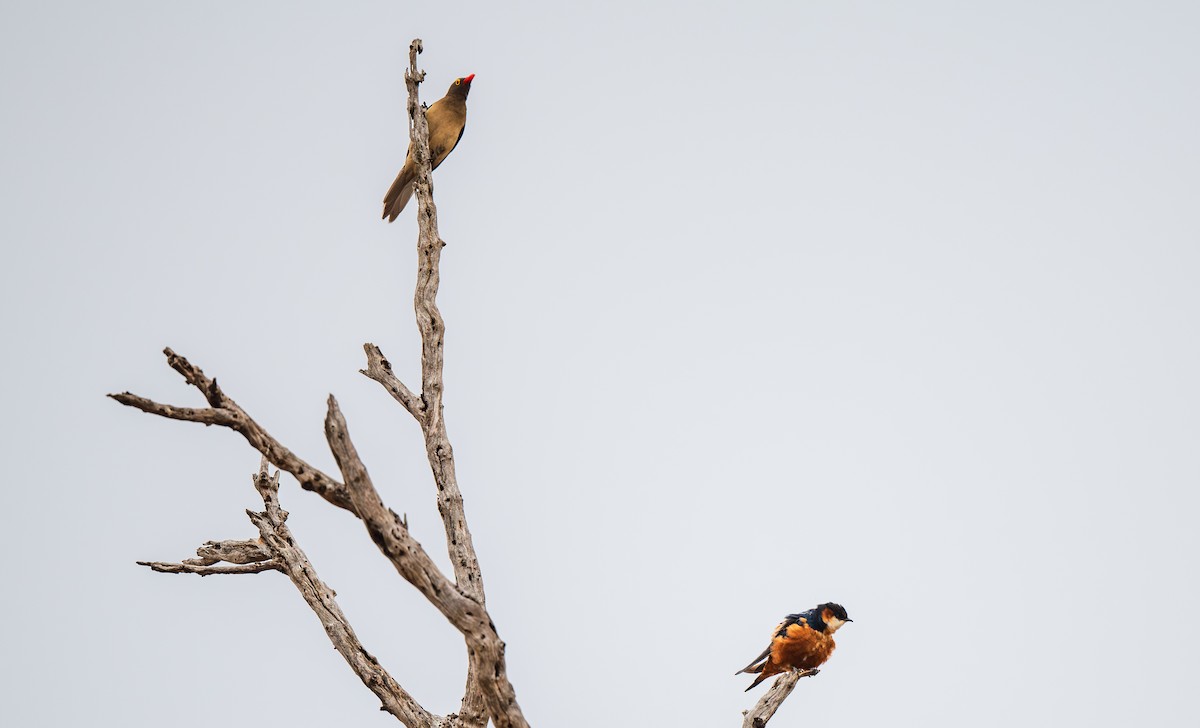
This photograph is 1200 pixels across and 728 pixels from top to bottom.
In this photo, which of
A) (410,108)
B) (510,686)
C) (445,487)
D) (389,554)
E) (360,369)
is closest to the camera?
(389,554)

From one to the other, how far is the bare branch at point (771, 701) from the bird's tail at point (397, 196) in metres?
5.16

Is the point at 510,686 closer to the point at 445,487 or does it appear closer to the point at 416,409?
the point at 445,487

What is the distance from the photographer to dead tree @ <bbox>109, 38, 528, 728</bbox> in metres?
4.24

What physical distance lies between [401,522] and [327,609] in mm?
1720

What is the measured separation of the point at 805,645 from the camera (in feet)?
19.6

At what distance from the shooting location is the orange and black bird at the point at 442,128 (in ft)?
28.0

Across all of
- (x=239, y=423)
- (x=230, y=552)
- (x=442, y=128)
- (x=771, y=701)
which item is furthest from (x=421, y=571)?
(x=442, y=128)

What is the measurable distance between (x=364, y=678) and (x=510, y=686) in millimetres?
1353

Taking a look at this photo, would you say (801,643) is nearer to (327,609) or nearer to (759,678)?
(759,678)

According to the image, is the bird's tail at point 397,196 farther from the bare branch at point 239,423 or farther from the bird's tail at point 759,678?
the bird's tail at point 759,678

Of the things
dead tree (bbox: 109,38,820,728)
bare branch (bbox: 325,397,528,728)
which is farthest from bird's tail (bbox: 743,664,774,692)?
bare branch (bbox: 325,397,528,728)

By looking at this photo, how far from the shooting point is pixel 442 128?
8641mm

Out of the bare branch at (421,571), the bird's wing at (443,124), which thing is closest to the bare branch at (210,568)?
the bare branch at (421,571)

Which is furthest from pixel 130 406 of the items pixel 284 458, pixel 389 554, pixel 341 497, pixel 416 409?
pixel 416 409
